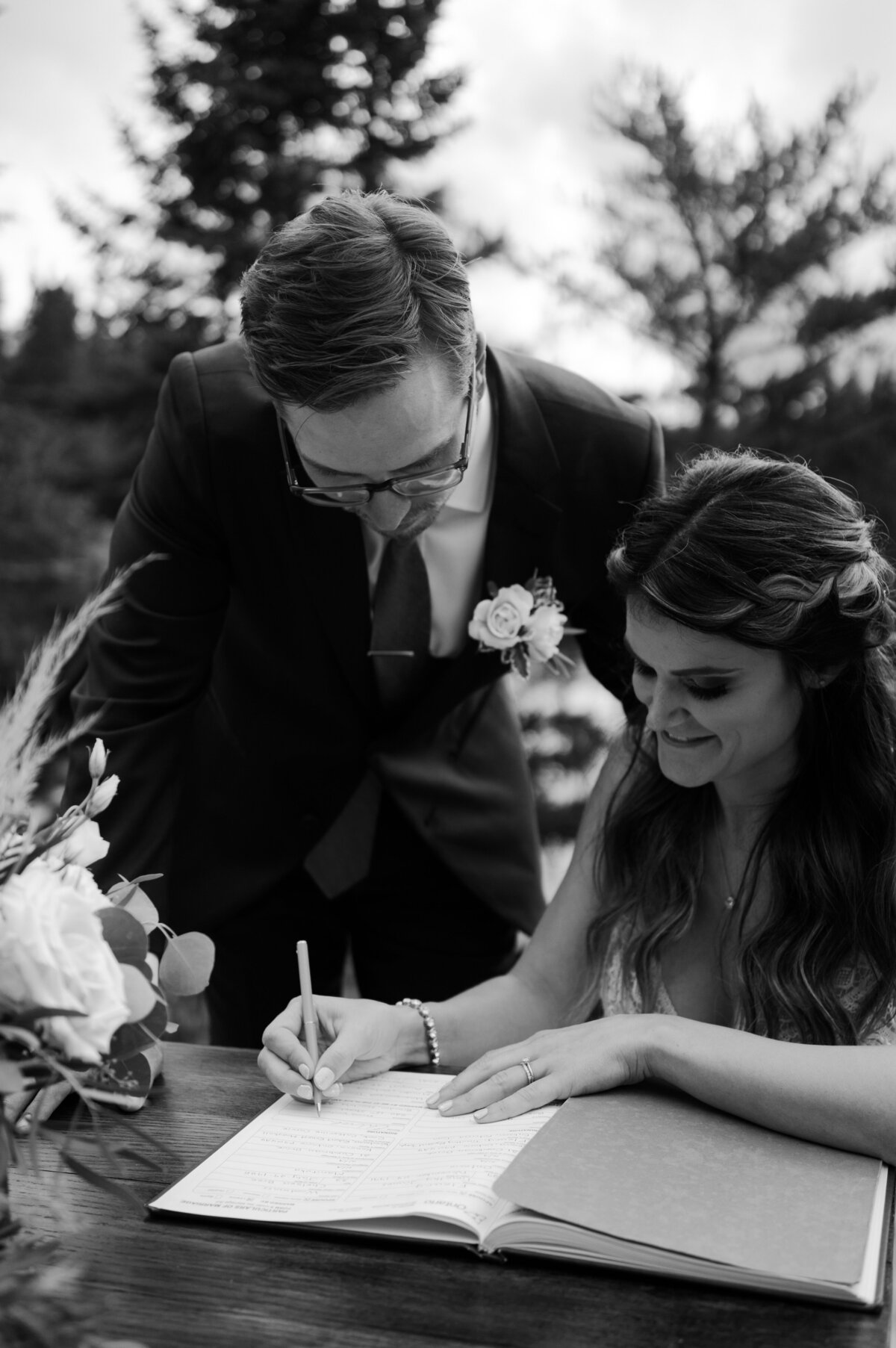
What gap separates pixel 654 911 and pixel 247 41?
4.92 meters

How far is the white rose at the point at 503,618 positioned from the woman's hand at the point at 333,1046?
26.7 inches

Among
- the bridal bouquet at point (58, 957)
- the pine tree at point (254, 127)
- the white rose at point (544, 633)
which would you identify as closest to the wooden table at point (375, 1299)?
the bridal bouquet at point (58, 957)

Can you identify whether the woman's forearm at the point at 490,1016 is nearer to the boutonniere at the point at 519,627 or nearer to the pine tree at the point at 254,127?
the boutonniere at the point at 519,627

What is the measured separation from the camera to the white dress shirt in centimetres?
229

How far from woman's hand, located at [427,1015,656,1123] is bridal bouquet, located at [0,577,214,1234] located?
49 centimetres


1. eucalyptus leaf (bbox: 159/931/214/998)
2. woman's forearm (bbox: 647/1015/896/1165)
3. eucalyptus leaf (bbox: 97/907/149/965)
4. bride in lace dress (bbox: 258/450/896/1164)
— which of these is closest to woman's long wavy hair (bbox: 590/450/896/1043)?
bride in lace dress (bbox: 258/450/896/1164)

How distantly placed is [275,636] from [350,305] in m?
0.79

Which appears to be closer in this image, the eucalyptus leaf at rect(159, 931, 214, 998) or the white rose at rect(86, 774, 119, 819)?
the white rose at rect(86, 774, 119, 819)

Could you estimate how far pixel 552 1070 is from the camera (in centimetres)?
152

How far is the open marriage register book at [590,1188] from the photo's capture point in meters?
1.15

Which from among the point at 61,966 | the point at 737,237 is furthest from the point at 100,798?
the point at 737,237

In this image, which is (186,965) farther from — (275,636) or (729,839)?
(275,636)

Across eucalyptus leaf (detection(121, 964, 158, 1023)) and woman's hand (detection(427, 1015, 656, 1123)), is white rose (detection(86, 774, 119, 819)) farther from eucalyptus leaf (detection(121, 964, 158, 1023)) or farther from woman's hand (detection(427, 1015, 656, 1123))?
woman's hand (detection(427, 1015, 656, 1123))

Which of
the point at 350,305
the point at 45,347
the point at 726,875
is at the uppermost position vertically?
the point at 350,305
